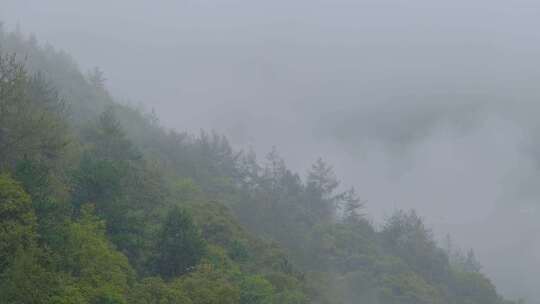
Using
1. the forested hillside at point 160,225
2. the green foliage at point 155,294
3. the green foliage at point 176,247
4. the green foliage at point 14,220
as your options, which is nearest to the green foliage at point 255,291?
the forested hillside at point 160,225

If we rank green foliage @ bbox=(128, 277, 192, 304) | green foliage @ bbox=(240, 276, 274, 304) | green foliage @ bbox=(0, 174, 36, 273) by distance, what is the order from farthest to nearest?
green foliage @ bbox=(240, 276, 274, 304) < green foliage @ bbox=(128, 277, 192, 304) < green foliage @ bbox=(0, 174, 36, 273)

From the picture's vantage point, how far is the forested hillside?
3547 cm

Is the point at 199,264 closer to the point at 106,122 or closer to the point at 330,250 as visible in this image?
the point at 106,122

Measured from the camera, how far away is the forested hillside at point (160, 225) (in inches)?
1396

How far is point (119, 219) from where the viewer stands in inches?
1821

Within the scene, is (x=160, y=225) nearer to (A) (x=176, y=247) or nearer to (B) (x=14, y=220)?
(A) (x=176, y=247)

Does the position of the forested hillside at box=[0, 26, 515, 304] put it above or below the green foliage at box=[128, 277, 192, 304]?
above

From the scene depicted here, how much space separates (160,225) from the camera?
5238 centimetres

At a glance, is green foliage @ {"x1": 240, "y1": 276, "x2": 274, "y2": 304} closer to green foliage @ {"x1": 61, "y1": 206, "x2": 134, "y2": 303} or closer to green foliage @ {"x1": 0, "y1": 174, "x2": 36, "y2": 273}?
green foliage @ {"x1": 61, "y1": 206, "x2": 134, "y2": 303}

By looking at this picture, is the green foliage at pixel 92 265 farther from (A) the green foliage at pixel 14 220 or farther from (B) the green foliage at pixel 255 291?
(B) the green foliage at pixel 255 291

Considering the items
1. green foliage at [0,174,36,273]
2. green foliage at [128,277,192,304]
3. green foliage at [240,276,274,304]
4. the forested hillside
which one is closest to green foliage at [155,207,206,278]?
the forested hillside

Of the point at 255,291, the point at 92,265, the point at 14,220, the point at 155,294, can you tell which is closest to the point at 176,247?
the point at 255,291

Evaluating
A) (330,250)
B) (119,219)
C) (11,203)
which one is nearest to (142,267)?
(119,219)

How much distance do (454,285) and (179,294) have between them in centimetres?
8277
